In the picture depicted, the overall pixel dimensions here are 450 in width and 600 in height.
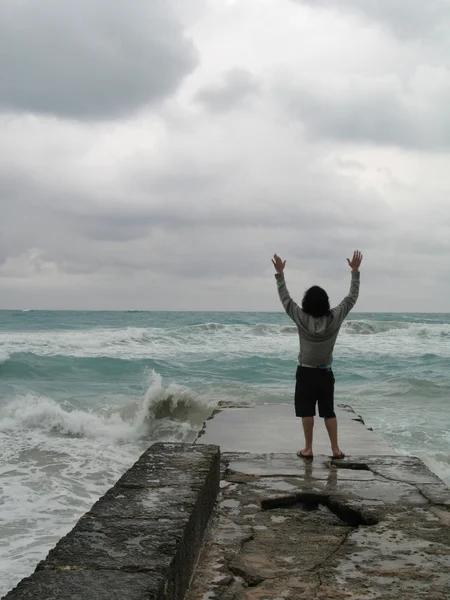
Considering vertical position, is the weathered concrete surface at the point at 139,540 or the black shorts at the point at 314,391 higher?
the black shorts at the point at 314,391

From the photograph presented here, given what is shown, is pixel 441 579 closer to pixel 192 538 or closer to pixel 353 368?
pixel 192 538

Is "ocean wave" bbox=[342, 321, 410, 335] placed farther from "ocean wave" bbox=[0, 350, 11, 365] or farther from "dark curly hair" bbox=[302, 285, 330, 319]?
"dark curly hair" bbox=[302, 285, 330, 319]

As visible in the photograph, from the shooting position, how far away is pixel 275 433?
6.92m

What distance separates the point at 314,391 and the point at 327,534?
1.77 metres

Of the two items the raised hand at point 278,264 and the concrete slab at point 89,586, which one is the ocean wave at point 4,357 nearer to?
the raised hand at point 278,264

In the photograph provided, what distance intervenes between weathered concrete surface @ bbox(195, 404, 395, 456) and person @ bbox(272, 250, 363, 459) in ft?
2.47

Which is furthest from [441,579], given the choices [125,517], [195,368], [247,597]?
[195,368]

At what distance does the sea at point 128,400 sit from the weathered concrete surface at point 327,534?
1.85 metres

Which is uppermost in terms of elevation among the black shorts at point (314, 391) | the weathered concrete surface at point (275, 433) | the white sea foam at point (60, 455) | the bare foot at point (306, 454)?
the black shorts at point (314, 391)

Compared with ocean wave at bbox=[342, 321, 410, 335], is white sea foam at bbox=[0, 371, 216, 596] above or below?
below

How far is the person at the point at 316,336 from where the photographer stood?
16.8 feet

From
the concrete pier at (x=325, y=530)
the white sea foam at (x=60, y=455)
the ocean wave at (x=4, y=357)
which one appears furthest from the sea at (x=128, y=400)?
the concrete pier at (x=325, y=530)

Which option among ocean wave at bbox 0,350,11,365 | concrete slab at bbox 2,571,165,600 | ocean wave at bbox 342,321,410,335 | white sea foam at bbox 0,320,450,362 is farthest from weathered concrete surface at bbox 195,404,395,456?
ocean wave at bbox 342,321,410,335

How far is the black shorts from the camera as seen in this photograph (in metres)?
5.30
